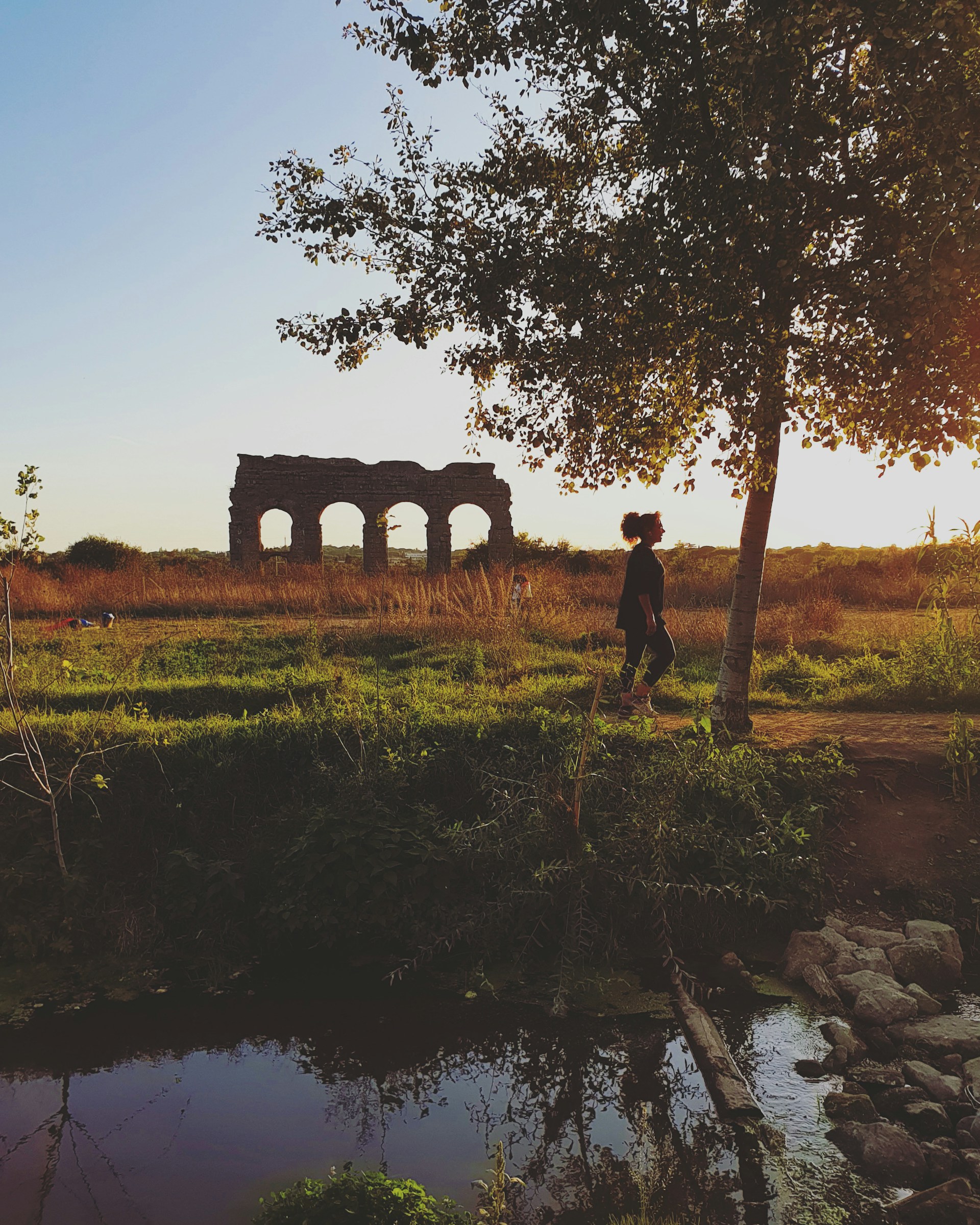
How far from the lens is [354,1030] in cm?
468

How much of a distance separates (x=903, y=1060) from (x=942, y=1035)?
26 cm

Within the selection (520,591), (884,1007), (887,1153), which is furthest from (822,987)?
(520,591)

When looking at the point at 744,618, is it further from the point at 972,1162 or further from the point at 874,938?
the point at 972,1162

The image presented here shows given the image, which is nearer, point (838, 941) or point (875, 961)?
point (875, 961)

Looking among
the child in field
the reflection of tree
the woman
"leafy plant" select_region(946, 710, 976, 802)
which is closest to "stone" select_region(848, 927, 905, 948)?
"leafy plant" select_region(946, 710, 976, 802)

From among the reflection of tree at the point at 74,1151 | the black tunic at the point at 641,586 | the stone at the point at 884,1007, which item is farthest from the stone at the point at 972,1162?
the black tunic at the point at 641,586

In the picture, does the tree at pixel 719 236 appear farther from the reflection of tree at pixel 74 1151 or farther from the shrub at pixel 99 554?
the shrub at pixel 99 554

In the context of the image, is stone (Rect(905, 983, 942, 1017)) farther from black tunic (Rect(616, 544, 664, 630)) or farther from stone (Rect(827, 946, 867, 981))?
black tunic (Rect(616, 544, 664, 630))

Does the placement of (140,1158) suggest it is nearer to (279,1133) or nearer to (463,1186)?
(279,1133)

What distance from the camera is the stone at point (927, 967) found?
486cm

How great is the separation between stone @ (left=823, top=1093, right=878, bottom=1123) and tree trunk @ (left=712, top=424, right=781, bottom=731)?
11.9 feet

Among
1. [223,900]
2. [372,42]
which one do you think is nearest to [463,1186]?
[223,900]

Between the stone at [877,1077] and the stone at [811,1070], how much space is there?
0.13 metres

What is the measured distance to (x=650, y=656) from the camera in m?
7.63
